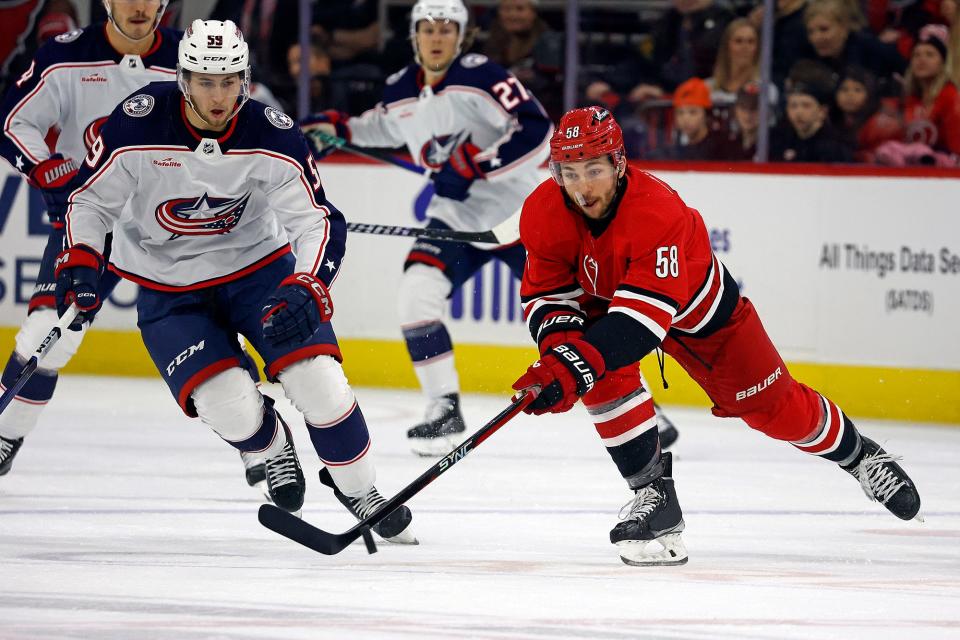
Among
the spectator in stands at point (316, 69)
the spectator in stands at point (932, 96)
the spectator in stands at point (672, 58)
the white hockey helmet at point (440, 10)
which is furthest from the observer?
the spectator in stands at point (316, 69)

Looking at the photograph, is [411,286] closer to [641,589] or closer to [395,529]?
[395,529]

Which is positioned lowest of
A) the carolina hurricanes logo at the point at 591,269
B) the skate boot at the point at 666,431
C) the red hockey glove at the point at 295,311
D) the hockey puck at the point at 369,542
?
the skate boot at the point at 666,431

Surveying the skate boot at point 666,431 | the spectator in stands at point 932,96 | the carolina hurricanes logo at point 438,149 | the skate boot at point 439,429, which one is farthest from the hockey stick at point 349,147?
the spectator in stands at point 932,96

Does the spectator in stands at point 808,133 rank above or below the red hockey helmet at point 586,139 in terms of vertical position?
below

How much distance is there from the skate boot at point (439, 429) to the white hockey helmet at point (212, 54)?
1727 mm

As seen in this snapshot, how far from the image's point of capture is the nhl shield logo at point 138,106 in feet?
10.6

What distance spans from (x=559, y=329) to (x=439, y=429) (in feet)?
5.71

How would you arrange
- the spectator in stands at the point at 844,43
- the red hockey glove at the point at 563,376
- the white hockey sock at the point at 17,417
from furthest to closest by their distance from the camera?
1. the spectator in stands at the point at 844,43
2. the white hockey sock at the point at 17,417
3. the red hockey glove at the point at 563,376

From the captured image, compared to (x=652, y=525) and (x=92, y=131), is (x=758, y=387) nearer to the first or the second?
(x=652, y=525)

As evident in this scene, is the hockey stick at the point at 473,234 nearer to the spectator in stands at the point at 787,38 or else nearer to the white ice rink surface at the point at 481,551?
the white ice rink surface at the point at 481,551

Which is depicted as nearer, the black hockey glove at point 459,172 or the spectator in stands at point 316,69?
the black hockey glove at point 459,172

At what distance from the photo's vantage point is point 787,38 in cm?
591

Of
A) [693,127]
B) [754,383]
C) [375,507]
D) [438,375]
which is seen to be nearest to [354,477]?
[375,507]

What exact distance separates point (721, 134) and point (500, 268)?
95cm
